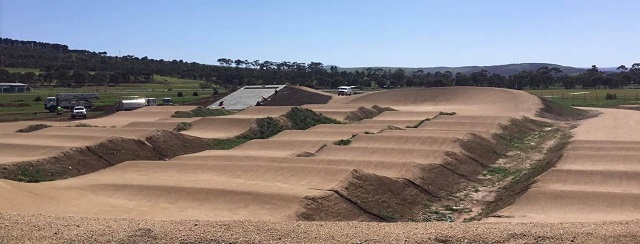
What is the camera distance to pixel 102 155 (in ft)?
77.5

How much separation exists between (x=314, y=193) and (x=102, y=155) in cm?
1194

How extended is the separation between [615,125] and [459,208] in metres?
22.6

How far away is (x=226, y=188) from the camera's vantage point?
16203 mm

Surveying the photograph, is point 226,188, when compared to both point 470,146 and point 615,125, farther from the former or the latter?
point 615,125

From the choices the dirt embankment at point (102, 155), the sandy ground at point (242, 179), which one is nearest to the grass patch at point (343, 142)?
the sandy ground at point (242, 179)

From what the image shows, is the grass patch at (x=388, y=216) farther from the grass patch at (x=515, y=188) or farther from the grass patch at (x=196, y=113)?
the grass patch at (x=196, y=113)

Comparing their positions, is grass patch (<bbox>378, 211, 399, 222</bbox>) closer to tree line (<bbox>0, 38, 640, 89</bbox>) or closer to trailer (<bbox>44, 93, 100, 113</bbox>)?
trailer (<bbox>44, 93, 100, 113</bbox>)

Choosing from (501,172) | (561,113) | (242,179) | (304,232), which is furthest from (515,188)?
(561,113)

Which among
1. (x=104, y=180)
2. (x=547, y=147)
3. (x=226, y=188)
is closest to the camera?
(x=226, y=188)

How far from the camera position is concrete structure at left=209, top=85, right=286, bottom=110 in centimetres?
5794

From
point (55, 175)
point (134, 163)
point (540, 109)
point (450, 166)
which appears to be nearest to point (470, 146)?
point (450, 166)

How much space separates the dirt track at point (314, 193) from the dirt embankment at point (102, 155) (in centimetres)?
110

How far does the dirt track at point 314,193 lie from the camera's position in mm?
9867

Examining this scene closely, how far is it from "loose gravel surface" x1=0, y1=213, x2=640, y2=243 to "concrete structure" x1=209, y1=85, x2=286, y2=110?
45.9 meters
